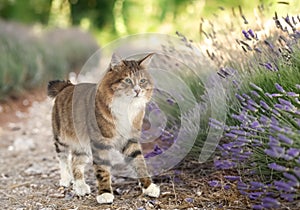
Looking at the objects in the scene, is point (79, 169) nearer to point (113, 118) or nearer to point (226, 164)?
point (113, 118)

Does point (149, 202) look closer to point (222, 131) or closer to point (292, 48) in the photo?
point (222, 131)

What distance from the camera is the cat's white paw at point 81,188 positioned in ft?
11.3

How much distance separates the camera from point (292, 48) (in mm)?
3166

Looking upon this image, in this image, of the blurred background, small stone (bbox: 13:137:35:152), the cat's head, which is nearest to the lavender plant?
the cat's head

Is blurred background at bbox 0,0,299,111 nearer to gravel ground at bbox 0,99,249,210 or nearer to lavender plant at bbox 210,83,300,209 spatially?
gravel ground at bbox 0,99,249,210

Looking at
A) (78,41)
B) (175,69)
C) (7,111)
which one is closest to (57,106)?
(175,69)

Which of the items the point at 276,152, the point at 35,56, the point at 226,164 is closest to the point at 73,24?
the point at 35,56

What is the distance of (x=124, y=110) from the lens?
3.16m

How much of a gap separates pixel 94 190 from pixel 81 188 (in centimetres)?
17

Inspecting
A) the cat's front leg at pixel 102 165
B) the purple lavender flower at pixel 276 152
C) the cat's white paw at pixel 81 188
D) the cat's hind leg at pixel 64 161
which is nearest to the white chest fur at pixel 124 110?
the cat's front leg at pixel 102 165

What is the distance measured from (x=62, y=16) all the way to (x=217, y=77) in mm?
11246

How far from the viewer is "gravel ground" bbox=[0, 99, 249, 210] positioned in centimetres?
309

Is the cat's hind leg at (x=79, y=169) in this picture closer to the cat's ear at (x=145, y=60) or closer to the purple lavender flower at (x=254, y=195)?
the cat's ear at (x=145, y=60)

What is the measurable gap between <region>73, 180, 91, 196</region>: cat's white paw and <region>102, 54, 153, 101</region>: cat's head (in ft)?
2.34
